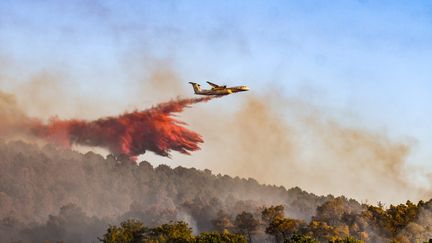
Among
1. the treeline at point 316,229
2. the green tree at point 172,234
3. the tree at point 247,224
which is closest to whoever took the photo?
the green tree at point 172,234

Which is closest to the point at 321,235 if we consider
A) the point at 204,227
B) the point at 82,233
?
the point at 204,227

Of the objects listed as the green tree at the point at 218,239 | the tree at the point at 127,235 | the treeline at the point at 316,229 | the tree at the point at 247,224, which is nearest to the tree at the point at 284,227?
the treeline at the point at 316,229

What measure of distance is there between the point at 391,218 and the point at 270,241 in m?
47.7

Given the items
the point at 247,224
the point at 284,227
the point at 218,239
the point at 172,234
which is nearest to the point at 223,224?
the point at 247,224

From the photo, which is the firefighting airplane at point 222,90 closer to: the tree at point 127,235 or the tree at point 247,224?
the tree at point 127,235

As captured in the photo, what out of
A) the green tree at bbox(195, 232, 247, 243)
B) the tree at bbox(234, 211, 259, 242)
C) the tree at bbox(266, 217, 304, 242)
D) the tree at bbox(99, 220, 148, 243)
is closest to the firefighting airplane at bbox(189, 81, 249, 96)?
the green tree at bbox(195, 232, 247, 243)

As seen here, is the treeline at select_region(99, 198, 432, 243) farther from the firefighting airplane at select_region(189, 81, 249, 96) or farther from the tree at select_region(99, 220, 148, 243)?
the firefighting airplane at select_region(189, 81, 249, 96)

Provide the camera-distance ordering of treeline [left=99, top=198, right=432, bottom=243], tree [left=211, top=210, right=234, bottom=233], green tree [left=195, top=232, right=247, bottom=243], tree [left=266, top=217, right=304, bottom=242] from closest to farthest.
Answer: green tree [left=195, top=232, right=247, bottom=243] → treeline [left=99, top=198, right=432, bottom=243] → tree [left=266, top=217, right=304, bottom=242] → tree [left=211, top=210, right=234, bottom=233]

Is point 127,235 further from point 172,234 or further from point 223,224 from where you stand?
point 223,224

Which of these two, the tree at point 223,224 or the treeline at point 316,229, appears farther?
the tree at point 223,224

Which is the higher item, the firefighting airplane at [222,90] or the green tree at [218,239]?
the firefighting airplane at [222,90]

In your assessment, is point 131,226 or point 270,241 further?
point 270,241

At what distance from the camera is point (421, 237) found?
11800cm

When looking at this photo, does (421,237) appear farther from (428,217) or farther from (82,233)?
(82,233)
